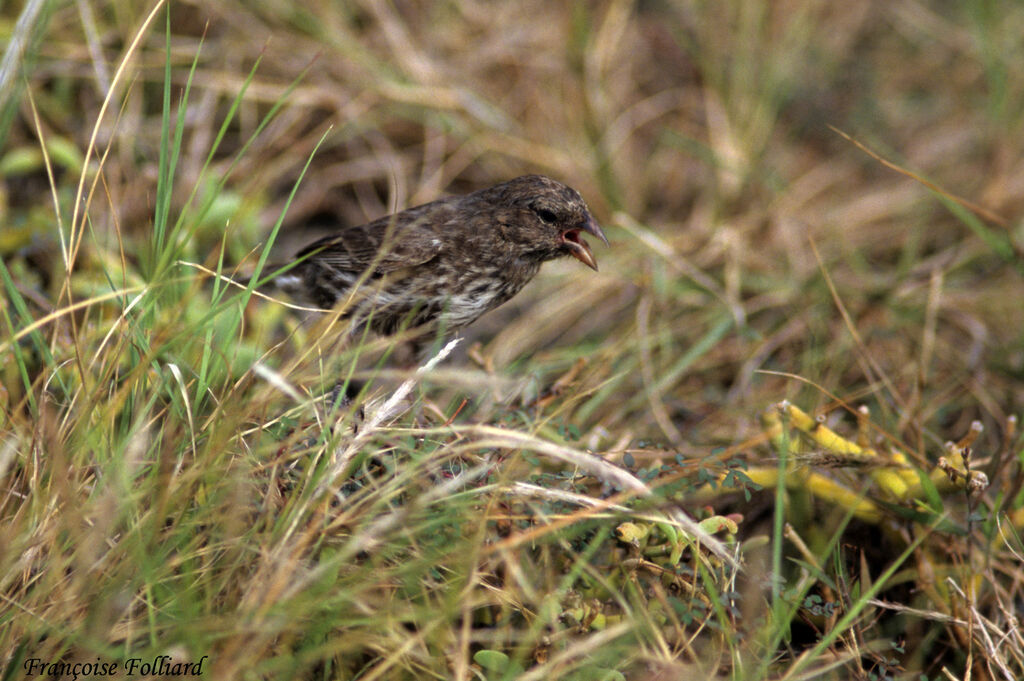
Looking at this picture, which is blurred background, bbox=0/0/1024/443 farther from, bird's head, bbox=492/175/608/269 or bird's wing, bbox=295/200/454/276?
bird's head, bbox=492/175/608/269

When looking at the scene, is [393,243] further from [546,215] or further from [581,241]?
[581,241]

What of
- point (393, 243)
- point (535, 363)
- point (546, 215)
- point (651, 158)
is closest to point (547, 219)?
point (546, 215)

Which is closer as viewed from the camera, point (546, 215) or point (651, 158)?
point (546, 215)

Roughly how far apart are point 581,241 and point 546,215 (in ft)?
0.50

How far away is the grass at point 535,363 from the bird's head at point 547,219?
0.43 m

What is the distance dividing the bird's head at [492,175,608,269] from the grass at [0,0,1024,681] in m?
0.43

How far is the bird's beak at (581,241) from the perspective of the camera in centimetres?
314

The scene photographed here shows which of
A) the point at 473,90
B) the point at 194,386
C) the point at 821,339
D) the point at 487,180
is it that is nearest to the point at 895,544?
the point at 821,339

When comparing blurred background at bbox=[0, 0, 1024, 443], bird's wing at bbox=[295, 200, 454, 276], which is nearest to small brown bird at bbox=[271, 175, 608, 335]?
bird's wing at bbox=[295, 200, 454, 276]

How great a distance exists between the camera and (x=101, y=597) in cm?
191

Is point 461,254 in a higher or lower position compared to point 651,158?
higher

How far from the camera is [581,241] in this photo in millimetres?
3211

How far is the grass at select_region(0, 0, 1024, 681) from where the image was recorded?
204 cm

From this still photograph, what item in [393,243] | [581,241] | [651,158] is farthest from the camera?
[651,158]
